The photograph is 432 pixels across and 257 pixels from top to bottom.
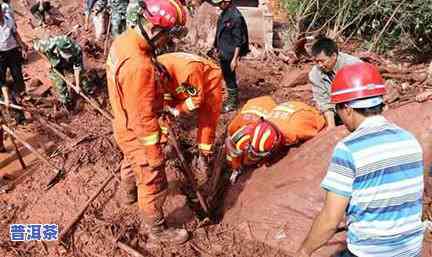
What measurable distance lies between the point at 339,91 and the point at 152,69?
5.07 ft

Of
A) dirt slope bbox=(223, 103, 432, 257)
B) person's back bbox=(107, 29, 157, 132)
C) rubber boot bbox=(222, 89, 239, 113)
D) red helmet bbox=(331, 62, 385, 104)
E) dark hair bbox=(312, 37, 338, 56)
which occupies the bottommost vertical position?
rubber boot bbox=(222, 89, 239, 113)

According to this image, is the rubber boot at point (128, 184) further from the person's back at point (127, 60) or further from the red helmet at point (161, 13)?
the red helmet at point (161, 13)

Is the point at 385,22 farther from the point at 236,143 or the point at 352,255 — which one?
the point at 352,255

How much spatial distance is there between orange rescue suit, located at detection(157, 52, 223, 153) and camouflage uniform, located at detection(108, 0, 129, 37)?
170 inches

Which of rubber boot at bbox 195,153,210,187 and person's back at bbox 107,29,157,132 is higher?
person's back at bbox 107,29,157,132

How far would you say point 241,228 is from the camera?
4160 mm

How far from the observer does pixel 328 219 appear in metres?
2.23

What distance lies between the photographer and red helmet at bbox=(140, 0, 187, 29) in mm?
3312

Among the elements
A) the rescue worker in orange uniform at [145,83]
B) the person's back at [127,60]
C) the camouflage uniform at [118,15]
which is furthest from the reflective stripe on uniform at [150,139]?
the camouflage uniform at [118,15]

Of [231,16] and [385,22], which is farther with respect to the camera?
[385,22]

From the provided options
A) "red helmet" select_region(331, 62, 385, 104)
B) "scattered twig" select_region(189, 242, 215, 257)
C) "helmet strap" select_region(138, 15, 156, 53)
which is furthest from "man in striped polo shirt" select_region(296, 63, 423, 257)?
"scattered twig" select_region(189, 242, 215, 257)

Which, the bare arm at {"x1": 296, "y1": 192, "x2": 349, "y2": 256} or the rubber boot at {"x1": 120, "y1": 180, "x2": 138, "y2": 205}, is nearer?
the bare arm at {"x1": 296, "y1": 192, "x2": 349, "y2": 256}

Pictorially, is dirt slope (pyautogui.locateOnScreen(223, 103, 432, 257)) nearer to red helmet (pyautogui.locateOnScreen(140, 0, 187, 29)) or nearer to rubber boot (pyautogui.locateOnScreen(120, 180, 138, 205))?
rubber boot (pyautogui.locateOnScreen(120, 180, 138, 205))

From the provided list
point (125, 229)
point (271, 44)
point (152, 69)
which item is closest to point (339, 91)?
point (152, 69)
